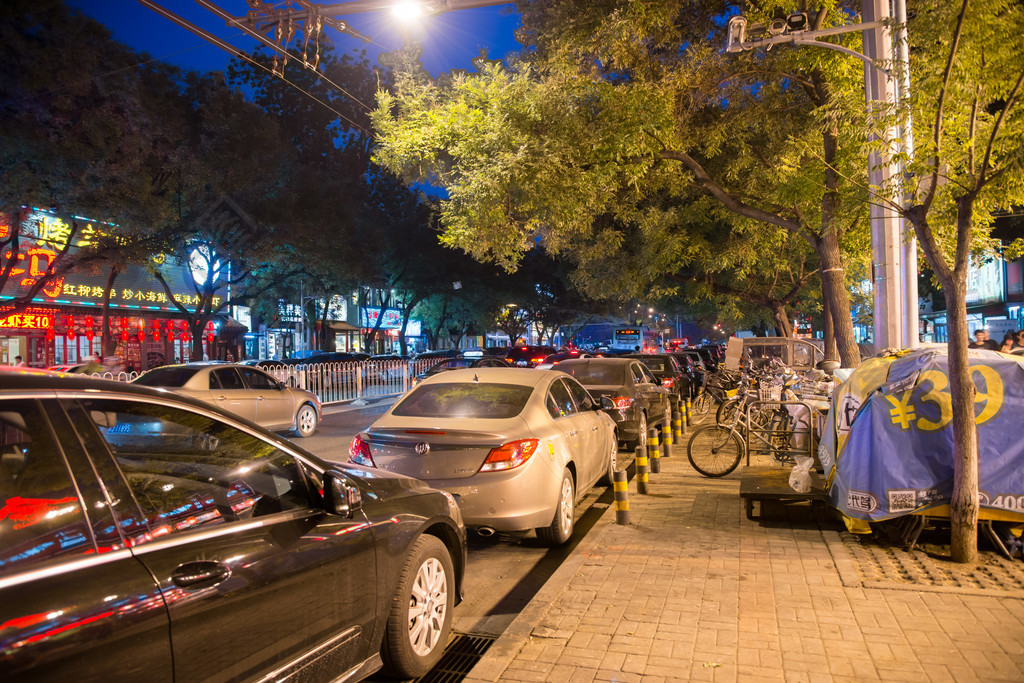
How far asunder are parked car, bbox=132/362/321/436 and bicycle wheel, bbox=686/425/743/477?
763 centimetres

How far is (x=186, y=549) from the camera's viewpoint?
2.63 meters

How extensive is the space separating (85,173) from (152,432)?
19.5m

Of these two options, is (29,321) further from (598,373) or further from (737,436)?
(737,436)

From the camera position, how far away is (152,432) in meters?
3.25

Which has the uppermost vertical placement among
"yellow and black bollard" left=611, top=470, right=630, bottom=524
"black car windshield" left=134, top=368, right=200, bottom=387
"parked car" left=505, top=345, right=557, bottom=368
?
"parked car" left=505, top=345, right=557, bottom=368

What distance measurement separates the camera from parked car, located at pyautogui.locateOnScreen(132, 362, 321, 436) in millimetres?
12539

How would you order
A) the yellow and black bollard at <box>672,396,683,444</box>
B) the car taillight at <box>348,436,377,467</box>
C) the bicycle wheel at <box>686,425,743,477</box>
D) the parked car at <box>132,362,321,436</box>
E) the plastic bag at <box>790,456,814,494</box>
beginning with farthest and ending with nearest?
1. the yellow and black bollard at <box>672,396,683,444</box>
2. the parked car at <box>132,362,321,436</box>
3. the bicycle wheel at <box>686,425,743,477</box>
4. the plastic bag at <box>790,456,814,494</box>
5. the car taillight at <box>348,436,377,467</box>

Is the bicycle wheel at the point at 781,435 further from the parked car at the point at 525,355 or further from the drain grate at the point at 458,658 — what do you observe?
the parked car at the point at 525,355

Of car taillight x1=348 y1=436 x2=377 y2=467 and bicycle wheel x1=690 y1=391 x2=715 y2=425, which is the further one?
bicycle wheel x1=690 y1=391 x2=715 y2=425

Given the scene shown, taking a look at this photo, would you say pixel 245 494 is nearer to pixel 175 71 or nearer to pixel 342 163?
pixel 175 71

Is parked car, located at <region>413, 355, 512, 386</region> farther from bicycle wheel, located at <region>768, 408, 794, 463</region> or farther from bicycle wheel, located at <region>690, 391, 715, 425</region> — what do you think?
bicycle wheel, located at <region>768, 408, 794, 463</region>

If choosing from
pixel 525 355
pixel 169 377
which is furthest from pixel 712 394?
pixel 525 355

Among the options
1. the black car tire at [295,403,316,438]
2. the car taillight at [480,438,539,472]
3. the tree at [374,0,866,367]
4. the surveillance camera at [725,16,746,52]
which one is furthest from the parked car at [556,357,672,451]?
the black car tire at [295,403,316,438]

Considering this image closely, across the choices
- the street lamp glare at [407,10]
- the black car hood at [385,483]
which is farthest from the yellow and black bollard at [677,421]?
the black car hood at [385,483]
